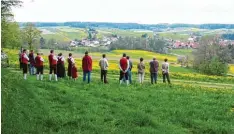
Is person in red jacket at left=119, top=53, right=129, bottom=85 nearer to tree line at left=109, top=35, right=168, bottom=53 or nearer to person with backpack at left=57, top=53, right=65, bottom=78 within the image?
person with backpack at left=57, top=53, right=65, bottom=78

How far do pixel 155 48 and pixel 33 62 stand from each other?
115386 millimetres

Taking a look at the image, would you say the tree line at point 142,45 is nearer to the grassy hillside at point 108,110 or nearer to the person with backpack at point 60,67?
the person with backpack at point 60,67

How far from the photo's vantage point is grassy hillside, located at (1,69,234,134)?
11.5 metres

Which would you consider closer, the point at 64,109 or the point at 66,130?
the point at 66,130

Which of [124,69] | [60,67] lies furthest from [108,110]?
[60,67]

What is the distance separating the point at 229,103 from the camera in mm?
20391

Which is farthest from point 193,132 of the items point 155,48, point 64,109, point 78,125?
point 155,48

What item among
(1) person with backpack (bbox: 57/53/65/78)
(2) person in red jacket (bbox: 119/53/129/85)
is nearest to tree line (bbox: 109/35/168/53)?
(1) person with backpack (bbox: 57/53/65/78)

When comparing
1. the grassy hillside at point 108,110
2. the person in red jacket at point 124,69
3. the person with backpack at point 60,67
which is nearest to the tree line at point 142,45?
the person with backpack at point 60,67

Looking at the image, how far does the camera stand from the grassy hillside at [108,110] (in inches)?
453

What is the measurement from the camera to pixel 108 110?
17.7 m

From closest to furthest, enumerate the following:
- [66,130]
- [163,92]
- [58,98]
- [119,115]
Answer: [66,130]
[119,115]
[58,98]
[163,92]

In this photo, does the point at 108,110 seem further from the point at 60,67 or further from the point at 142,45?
the point at 142,45

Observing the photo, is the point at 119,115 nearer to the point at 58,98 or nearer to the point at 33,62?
the point at 58,98
